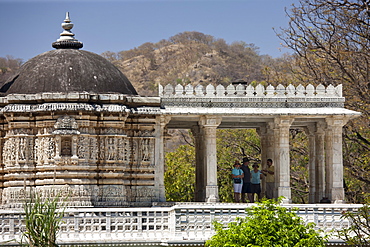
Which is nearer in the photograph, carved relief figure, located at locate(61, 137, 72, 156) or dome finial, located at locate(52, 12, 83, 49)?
carved relief figure, located at locate(61, 137, 72, 156)

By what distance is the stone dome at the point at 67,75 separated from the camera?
2369 cm

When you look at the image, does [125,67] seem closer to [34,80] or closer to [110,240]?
[34,80]

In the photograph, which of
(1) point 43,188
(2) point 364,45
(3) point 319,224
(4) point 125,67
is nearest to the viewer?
(3) point 319,224

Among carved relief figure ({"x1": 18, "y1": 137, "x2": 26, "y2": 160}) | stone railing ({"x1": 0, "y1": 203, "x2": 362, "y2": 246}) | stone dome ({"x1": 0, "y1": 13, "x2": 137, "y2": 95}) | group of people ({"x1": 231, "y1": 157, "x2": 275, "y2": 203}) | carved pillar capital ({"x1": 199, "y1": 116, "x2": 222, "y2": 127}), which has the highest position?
stone dome ({"x1": 0, "y1": 13, "x2": 137, "y2": 95})

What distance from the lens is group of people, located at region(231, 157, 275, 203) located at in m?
25.5

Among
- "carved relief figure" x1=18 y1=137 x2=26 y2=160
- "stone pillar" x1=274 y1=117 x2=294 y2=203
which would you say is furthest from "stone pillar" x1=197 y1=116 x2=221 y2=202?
"carved relief figure" x1=18 y1=137 x2=26 y2=160

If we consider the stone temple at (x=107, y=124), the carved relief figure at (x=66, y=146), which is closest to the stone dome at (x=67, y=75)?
the stone temple at (x=107, y=124)

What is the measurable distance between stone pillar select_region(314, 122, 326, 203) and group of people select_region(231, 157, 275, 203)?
1977 mm

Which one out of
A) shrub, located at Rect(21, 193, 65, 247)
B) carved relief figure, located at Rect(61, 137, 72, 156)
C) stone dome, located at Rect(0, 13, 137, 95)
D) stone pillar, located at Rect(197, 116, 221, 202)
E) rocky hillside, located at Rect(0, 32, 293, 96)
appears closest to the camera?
shrub, located at Rect(21, 193, 65, 247)

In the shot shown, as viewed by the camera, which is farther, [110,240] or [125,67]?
[125,67]

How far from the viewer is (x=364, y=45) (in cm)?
2814

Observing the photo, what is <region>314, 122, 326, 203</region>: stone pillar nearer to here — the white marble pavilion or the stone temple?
the white marble pavilion

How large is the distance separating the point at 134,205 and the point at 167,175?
15391mm

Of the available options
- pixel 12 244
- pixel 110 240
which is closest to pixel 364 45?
pixel 110 240
